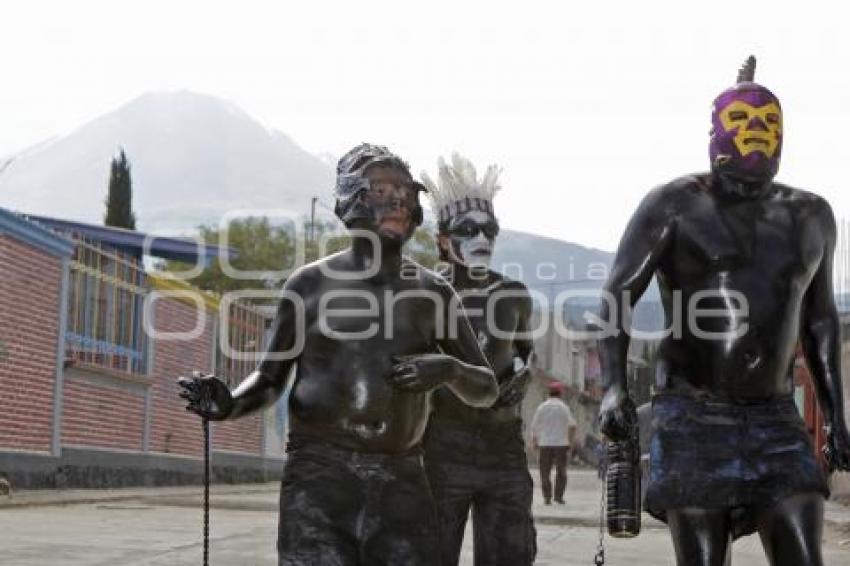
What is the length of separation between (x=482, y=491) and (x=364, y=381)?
206 cm

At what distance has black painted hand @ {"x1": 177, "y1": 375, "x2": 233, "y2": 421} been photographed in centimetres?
411

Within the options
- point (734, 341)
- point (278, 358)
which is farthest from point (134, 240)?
point (734, 341)

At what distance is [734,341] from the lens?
455cm

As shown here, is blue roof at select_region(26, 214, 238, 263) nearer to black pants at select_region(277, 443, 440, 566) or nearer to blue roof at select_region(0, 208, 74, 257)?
blue roof at select_region(0, 208, 74, 257)

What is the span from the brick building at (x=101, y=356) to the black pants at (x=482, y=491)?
1270cm

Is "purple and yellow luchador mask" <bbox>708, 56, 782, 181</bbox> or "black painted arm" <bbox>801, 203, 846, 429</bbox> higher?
"purple and yellow luchador mask" <bbox>708, 56, 782, 181</bbox>

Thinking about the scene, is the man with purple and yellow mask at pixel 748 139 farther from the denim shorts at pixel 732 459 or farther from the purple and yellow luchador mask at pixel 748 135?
the denim shorts at pixel 732 459

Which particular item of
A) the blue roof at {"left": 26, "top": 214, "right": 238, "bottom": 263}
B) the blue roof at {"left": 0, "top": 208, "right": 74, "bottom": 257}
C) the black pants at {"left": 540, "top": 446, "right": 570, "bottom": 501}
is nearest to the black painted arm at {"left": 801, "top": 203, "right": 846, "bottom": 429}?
the blue roof at {"left": 0, "top": 208, "right": 74, "bottom": 257}

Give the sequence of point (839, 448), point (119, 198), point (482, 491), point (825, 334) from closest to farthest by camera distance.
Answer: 1. point (839, 448)
2. point (825, 334)
3. point (482, 491)
4. point (119, 198)

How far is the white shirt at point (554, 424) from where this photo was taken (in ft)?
62.4

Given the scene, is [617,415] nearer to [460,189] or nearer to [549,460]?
[460,189]

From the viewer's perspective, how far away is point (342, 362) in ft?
13.8

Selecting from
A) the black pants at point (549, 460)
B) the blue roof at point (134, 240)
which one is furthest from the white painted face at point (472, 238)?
the blue roof at point (134, 240)

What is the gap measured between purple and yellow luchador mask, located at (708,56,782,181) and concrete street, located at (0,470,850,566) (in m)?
5.93
